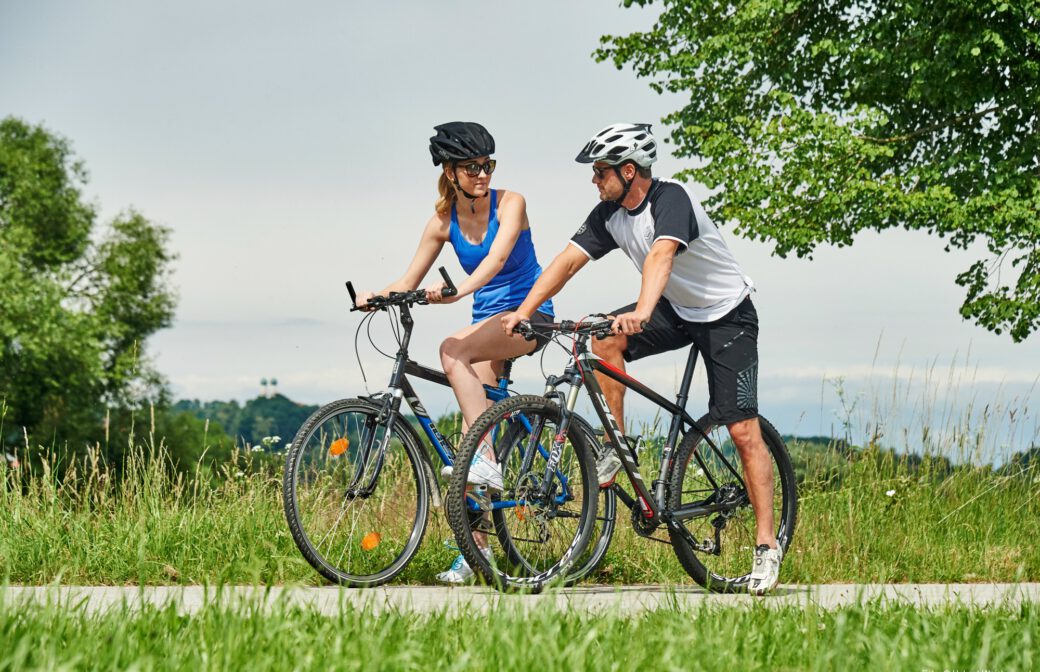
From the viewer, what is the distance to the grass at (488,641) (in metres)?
3.27

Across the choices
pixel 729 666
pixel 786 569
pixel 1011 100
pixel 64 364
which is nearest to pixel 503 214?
pixel 786 569

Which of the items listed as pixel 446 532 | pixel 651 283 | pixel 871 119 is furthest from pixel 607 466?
pixel 871 119

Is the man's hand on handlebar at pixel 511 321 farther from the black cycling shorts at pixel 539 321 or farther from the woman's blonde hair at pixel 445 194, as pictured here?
the woman's blonde hair at pixel 445 194

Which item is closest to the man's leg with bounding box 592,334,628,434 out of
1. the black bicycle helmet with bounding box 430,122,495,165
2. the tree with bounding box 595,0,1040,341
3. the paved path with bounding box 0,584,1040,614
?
the paved path with bounding box 0,584,1040,614

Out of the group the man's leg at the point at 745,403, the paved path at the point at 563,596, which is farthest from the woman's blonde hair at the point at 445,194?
the paved path at the point at 563,596

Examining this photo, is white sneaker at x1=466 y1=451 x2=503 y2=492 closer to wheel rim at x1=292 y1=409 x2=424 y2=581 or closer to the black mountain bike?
the black mountain bike

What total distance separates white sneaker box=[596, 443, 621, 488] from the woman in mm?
686

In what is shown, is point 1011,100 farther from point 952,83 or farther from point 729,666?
point 729,666

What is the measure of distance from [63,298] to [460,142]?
3228 cm

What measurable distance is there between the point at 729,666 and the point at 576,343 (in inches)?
97.0

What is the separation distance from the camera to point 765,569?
5.95m

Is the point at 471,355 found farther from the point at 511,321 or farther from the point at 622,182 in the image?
Result: the point at 622,182

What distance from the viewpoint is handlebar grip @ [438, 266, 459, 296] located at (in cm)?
586

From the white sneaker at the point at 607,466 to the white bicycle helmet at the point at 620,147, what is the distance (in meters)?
1.50
